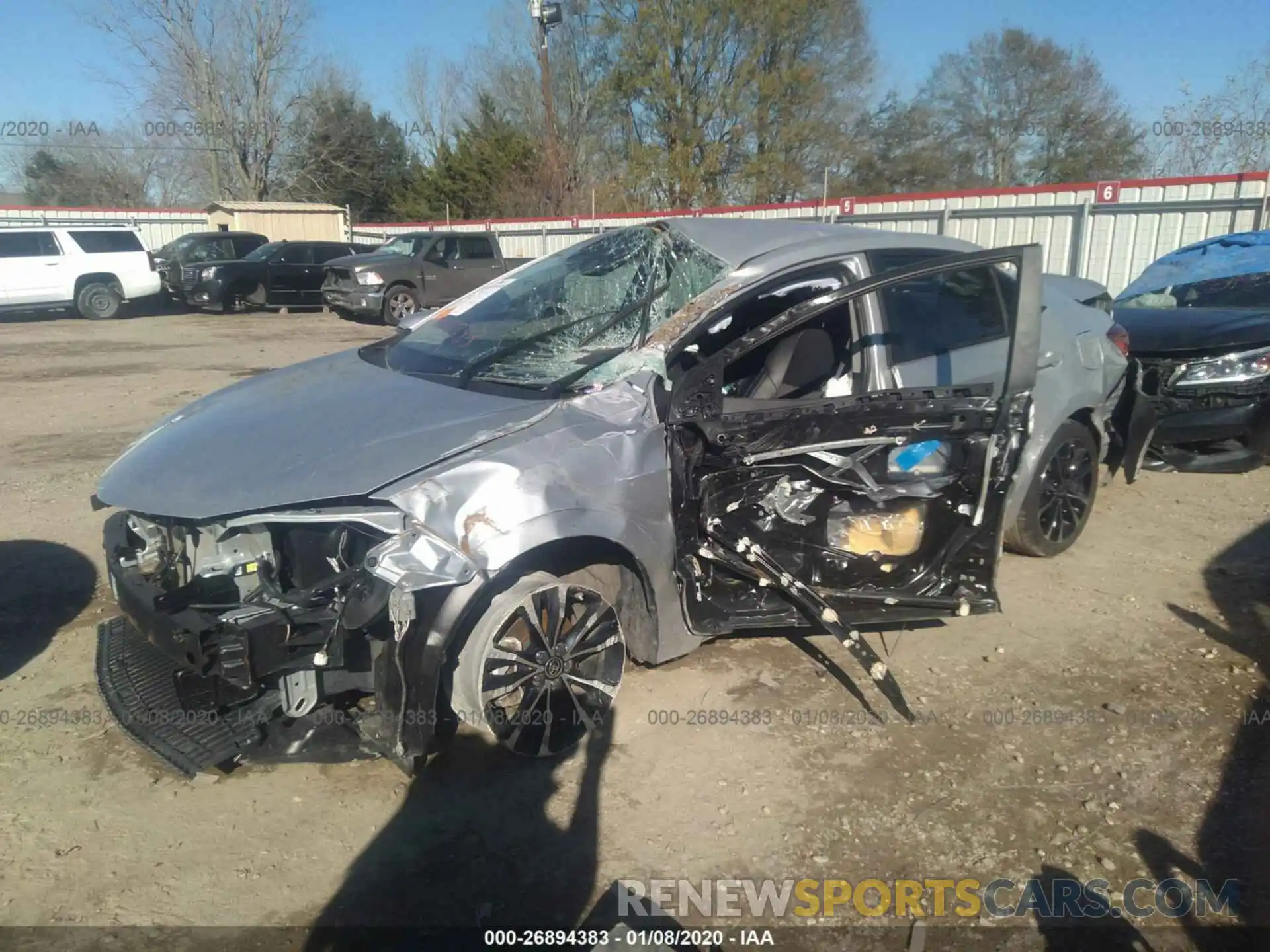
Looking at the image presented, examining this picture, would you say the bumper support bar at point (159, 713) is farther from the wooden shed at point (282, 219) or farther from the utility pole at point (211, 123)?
the utility pole at point (211, 123)

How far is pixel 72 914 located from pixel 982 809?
2.74 meters

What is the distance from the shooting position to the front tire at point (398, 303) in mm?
16766

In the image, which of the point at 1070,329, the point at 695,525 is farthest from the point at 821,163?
the point at 695,525

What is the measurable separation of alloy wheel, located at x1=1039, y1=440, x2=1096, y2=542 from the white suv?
1790 centimetres

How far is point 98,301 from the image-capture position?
17312mm

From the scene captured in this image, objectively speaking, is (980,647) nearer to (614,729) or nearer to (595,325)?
(614,729)

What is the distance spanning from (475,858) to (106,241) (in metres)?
18.4

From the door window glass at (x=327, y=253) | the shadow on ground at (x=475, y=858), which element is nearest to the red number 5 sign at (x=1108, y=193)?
the shadow on ground at (x=475, y=858)

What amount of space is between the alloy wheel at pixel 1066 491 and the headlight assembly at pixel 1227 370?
5.86ft

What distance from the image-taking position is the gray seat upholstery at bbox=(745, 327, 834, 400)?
12.5 feet

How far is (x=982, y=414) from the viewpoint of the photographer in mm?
3545

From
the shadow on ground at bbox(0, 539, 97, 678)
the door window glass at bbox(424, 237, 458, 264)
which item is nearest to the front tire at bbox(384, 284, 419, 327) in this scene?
the door window glass at bbox(424, 237, 458, 264)

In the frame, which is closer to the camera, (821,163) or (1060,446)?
(1060,446)

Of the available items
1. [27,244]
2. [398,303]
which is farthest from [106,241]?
[398,303]
